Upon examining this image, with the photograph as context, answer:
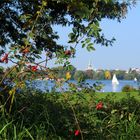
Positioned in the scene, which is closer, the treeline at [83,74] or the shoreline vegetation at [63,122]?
the treeline at [83,74]

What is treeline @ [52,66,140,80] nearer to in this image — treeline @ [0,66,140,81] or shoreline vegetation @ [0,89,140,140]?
treeline @ [0,66,140,81]

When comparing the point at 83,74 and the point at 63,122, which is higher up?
the point at 83,74

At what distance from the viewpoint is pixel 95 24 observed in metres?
4.88

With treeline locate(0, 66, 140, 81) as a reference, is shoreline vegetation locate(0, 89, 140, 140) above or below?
below

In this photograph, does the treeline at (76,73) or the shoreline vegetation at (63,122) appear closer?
the treeline at (76,73)

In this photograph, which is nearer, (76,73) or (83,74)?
(76,73)

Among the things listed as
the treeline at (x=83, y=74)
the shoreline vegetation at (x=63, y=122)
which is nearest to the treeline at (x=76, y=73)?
the treeline at (x=83, y=74)

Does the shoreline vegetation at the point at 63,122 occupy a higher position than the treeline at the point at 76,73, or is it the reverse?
the treeline at the point at 76,73

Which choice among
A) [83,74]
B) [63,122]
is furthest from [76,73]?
[63,122]

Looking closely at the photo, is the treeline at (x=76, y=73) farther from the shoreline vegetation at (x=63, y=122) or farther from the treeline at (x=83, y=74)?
the shoreline vegetation at (x=63, y=122)

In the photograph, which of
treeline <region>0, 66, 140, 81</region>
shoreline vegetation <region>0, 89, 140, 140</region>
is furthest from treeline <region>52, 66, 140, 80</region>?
shoreline vegetation <region>0, 89, 140, 140</region>

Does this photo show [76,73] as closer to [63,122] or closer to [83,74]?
[83,74]

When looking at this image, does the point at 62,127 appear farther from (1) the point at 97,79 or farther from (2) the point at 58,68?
(2) the point at 58,68

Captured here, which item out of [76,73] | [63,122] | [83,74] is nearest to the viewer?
[76,73]
